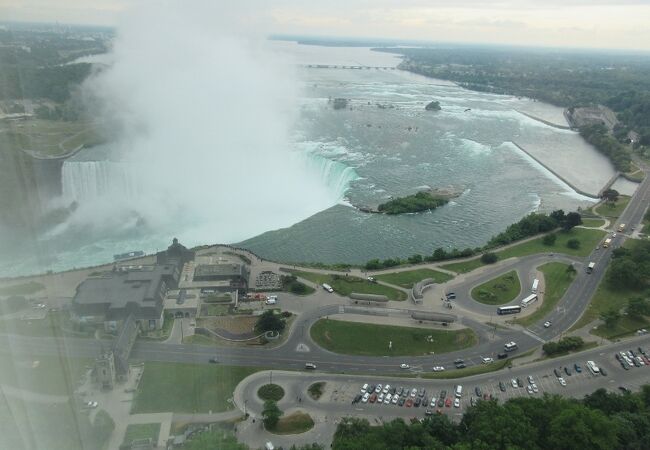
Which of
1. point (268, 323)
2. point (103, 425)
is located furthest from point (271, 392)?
point (103, 425)

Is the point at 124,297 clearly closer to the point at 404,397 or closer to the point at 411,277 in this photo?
the point at 404,397

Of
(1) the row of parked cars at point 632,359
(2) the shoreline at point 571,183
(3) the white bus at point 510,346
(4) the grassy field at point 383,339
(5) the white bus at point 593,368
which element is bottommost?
(2) the shoreline at point 571,183

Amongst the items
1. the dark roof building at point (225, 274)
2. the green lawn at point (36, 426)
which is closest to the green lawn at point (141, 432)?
the green lawn at point (36, 426)

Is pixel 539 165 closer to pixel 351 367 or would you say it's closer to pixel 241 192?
pixel 241 192

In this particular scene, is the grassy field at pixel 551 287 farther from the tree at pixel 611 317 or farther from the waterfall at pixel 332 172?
the waterfall at pixel 332 172

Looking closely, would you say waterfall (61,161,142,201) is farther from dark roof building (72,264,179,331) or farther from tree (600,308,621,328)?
tree (600,308,621,328)

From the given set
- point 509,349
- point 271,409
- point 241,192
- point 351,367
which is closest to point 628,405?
point 509,349
